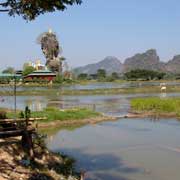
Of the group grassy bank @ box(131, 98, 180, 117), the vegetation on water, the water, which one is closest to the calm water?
the water

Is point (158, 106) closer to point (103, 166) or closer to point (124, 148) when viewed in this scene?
point (124, 148)

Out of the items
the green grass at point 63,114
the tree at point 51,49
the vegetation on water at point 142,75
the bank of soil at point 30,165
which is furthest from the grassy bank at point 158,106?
the vegetation on water at point 142,75

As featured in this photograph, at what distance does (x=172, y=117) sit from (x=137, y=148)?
853 centimetres

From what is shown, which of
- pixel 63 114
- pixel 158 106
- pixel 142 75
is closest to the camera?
pixel 63 114

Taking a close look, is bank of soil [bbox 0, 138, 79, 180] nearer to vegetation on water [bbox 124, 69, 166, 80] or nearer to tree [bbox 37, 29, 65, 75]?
tree [bbox 37, 29, 65, 75]

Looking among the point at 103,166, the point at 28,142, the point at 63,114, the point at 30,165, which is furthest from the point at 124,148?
the point at 63,114

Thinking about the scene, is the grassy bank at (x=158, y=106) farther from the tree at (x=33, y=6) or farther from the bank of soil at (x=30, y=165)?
the tree at (x=33, y=6)

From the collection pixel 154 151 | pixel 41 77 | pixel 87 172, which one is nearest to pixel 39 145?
pixel 87 172

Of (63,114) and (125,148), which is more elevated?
(63,114)

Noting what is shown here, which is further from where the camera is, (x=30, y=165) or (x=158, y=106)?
(x=158, y=106)

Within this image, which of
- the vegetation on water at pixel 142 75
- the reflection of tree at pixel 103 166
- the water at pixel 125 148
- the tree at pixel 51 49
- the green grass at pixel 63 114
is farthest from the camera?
the vegetation on water at pixel 142 75

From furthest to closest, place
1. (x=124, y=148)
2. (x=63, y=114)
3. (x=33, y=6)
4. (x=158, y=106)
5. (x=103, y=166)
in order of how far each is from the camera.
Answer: (x=158, y=106), (x=63, y=114), (x=124, y=148), (x=103, y=166), (x=33, y=6)

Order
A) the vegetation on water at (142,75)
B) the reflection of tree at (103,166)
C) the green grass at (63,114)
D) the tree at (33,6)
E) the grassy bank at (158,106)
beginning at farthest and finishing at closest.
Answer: the vegetation on water at (142,75) < the grassy bank at (158,106) < the green grass at (63,114) < the reflection of tree at (103,166) < the tree at (33,6)

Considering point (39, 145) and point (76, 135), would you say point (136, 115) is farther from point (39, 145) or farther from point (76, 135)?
point (39, 145)
